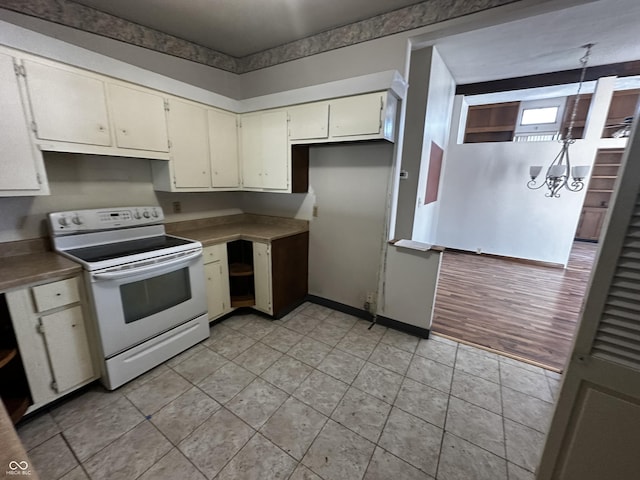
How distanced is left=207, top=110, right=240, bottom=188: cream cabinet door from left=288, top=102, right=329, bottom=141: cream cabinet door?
2.35 ft

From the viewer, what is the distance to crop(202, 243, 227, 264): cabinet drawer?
2451 mm

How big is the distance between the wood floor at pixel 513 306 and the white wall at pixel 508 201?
425 millimetres

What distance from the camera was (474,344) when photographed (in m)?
2.50

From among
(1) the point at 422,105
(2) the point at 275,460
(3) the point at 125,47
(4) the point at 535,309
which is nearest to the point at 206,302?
(2) the point at 275,460

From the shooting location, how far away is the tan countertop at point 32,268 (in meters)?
1.47

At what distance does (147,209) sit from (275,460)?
224cm

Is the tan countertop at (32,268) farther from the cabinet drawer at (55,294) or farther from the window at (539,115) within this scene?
the window at (539,115)

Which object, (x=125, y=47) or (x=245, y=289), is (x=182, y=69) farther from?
(x=245, y=289)

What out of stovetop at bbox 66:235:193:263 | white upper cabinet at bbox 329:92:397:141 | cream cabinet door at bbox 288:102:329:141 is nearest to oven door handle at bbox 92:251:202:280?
stovetop at bbox 66:235:193:263

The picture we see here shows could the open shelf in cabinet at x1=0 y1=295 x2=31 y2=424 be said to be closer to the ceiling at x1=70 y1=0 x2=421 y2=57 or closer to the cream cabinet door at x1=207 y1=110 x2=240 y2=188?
the cream cabinet door at x1=207 y1=110 x2=240 y2=188

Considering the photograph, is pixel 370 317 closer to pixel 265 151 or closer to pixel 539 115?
pixel 265 151

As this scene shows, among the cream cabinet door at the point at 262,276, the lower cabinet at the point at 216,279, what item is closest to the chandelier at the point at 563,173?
the cream cabinet door at the point at 262,276

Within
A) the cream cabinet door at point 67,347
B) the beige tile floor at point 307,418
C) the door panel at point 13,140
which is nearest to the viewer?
the beige tile floor at point 307,418

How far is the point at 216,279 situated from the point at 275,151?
142 cm
